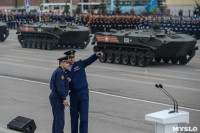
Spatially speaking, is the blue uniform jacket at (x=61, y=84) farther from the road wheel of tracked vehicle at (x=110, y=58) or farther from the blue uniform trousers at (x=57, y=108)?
the road wheel of tracked vehicle at (x=110, y=58)

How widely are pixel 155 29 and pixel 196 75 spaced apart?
4.96 m

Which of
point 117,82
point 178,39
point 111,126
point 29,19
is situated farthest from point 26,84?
point 29,19

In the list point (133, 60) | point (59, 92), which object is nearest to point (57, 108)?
point (59, 92)

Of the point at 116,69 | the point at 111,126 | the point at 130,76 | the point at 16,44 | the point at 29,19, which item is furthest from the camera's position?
the point at 29,19

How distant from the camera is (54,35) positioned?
32219 millimetres

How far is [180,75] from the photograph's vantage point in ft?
66.3

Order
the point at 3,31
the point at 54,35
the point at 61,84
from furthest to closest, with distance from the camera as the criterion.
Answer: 1. the point at 3,31
2. the point at 54,35
3. the point at 61,84

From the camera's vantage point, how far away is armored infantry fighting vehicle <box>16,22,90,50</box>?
32.1 m

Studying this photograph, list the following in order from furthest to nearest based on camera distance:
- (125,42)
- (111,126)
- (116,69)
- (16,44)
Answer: (16,44)
(125,42)
(116,69)
(111,126)

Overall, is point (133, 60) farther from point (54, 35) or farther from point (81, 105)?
point (81, 105)

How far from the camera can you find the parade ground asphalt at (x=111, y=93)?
11711mm

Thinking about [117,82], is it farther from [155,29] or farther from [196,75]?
[155,29]

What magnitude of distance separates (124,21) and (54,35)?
14848 mm

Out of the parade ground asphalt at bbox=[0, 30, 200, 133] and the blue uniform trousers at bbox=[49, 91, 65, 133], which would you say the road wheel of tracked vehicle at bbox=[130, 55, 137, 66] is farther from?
the blue uniform trousers at bbox=[49, 91, 65, 133]
